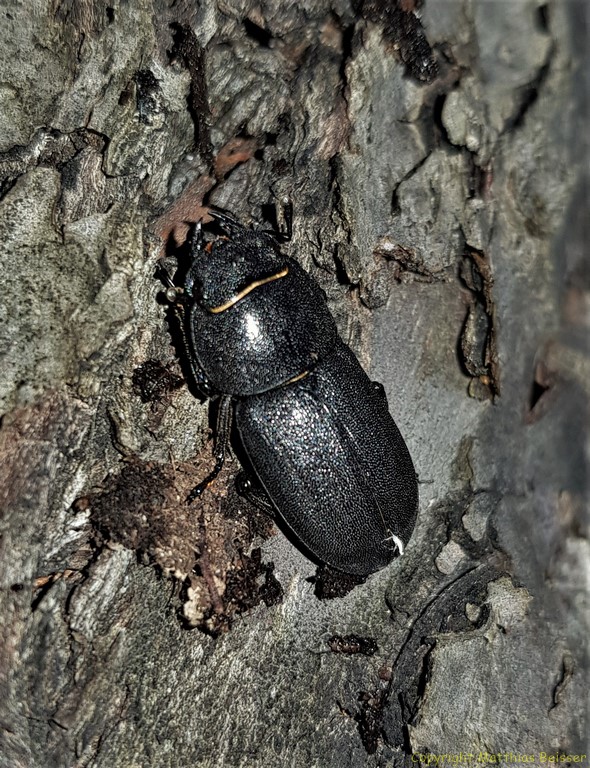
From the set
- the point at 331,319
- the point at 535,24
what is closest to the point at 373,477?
the point at 331,319

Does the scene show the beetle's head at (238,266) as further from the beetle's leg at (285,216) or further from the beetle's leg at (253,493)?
the beetle's leg at (253,493)

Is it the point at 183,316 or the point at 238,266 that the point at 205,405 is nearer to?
the point at 183,316

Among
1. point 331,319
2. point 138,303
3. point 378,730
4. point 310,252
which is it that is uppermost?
point 138,303

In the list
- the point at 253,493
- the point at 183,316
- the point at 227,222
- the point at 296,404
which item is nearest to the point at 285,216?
the point at 227,222

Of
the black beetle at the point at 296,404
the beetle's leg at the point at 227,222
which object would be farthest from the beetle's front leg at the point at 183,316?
the beetle's leg at the point at 227,222

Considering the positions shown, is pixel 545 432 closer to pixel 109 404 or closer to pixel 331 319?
pixel 331 319
